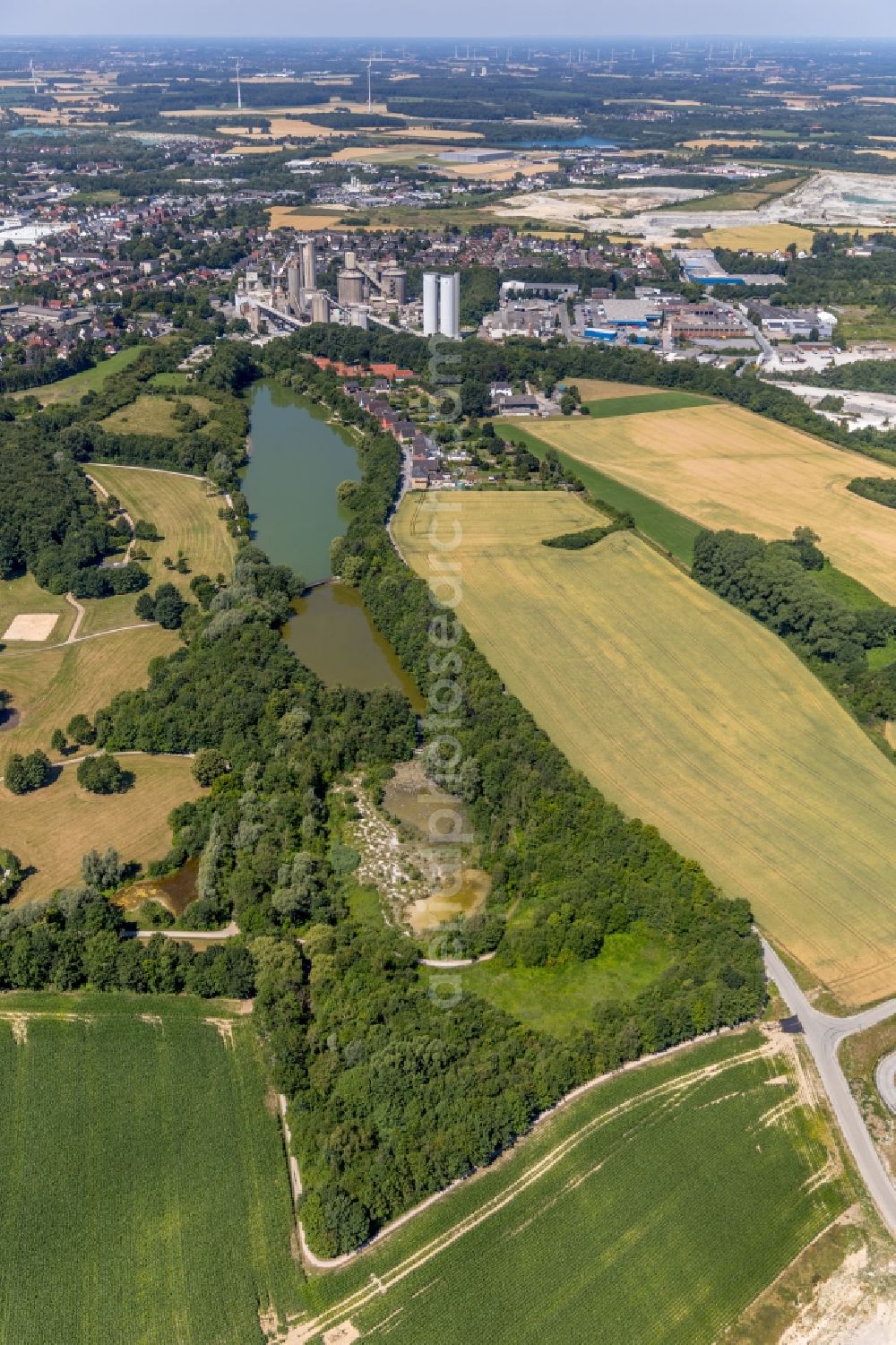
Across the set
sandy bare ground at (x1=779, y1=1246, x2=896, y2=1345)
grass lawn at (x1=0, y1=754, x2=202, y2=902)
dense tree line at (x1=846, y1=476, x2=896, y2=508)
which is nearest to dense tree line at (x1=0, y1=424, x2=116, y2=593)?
grass lawn at (x1=0, y1=754, x2=202, y2=902)

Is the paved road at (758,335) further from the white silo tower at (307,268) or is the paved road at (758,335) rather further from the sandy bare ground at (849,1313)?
the sandy bare ground at (849,1313)

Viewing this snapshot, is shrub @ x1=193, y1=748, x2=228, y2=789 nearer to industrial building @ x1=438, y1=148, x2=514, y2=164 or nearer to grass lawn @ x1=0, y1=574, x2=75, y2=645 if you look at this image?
grass lawn @ x1=0, y1=574, x2=75, y2=645

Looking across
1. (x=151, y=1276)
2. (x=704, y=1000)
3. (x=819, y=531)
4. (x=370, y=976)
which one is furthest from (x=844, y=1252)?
(x=819, y=531)

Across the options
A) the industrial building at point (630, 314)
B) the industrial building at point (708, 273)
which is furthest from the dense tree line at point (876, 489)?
the industrial building at point (708, 273)

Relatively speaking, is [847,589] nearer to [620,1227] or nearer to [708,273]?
[620,1227]

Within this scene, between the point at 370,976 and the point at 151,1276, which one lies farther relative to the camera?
the point at 370,976

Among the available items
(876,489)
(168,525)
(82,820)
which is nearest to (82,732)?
(82,820)

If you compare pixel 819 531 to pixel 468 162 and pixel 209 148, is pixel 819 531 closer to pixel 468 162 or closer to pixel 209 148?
pixel 468 162
